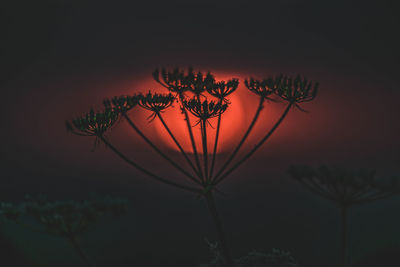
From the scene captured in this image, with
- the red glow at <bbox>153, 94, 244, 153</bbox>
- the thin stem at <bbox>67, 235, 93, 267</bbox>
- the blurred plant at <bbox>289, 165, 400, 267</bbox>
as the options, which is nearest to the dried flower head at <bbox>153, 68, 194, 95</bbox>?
the blurred plant at <bbox>289, 165, 400, 267</bbox>

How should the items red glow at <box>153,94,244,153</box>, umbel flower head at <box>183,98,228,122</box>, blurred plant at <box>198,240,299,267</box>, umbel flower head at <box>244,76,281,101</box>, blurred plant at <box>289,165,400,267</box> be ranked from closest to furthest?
blurred plant at <box>289,165,400,267</box>, umbel flower head at <box>183,98,228,122</box>, umbel flower head at <box>244,76,281,101</box>, blurred plant at <box>198,240,299,267</box>, red glow at <box>153,94,244,153</box>

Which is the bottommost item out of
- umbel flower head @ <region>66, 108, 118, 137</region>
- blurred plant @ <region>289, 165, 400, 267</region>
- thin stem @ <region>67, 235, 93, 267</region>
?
thin stem @ <region>67, 235, 93, 267</region>

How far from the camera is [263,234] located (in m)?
3.21

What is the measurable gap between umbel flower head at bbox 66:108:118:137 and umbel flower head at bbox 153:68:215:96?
364 mm

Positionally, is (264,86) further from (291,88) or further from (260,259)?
(260,259)

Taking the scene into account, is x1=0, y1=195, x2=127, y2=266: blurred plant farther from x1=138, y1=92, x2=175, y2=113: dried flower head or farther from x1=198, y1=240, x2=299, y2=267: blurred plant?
x1=198, y1=240, x2=299, y2=267: blurred plant

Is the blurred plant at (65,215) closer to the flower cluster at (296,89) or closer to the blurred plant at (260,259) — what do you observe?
the blurred plant at (260,259)

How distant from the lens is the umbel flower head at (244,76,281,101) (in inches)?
75.6

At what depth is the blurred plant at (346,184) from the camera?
5.25 feet

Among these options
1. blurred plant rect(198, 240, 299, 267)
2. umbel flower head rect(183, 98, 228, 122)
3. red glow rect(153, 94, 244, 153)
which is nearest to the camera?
umbel flower head rect(183, 98, 228, 122)

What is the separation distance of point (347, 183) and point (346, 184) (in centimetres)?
1

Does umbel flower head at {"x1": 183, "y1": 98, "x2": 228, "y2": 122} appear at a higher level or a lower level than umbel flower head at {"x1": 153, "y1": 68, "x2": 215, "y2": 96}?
lower

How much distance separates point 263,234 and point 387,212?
1207 millimetres

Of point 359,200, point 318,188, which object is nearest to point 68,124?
point 318,188
